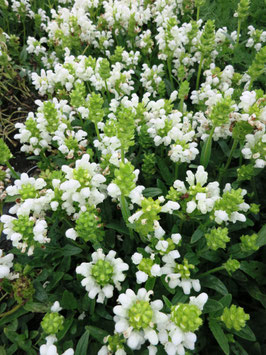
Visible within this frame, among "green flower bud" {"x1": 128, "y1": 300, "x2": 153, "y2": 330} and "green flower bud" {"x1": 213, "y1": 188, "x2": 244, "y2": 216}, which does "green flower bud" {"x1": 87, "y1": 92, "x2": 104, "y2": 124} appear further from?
"green flower bud" {"x1": 128, "y1": 300, "x2": 153, "y2": 330}

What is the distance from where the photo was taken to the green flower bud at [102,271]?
226cm

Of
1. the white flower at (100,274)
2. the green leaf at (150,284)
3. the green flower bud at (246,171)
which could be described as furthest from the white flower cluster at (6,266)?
Answer: the green flower bud at (246,171)

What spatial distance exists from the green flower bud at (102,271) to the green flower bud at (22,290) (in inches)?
29.3

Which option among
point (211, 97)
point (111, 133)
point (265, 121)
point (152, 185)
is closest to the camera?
point (265, 121)

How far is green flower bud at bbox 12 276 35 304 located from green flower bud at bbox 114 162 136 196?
1336mm

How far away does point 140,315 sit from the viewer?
1.96 meters

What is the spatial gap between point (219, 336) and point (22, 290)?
171 centimetres

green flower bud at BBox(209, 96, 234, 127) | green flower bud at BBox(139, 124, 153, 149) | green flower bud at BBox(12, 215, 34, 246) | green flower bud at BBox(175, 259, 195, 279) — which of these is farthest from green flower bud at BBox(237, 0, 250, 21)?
green flower bud at BBox(12, 215, 34, 246)

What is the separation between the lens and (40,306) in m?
2.67

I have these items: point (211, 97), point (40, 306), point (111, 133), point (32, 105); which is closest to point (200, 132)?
point (211, 97)

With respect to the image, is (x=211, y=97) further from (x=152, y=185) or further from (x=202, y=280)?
(x=202, y=280)

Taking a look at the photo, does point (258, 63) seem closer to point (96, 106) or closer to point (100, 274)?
point (96, 106)

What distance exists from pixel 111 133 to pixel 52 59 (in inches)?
115

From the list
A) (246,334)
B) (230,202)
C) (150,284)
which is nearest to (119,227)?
(150,284)
